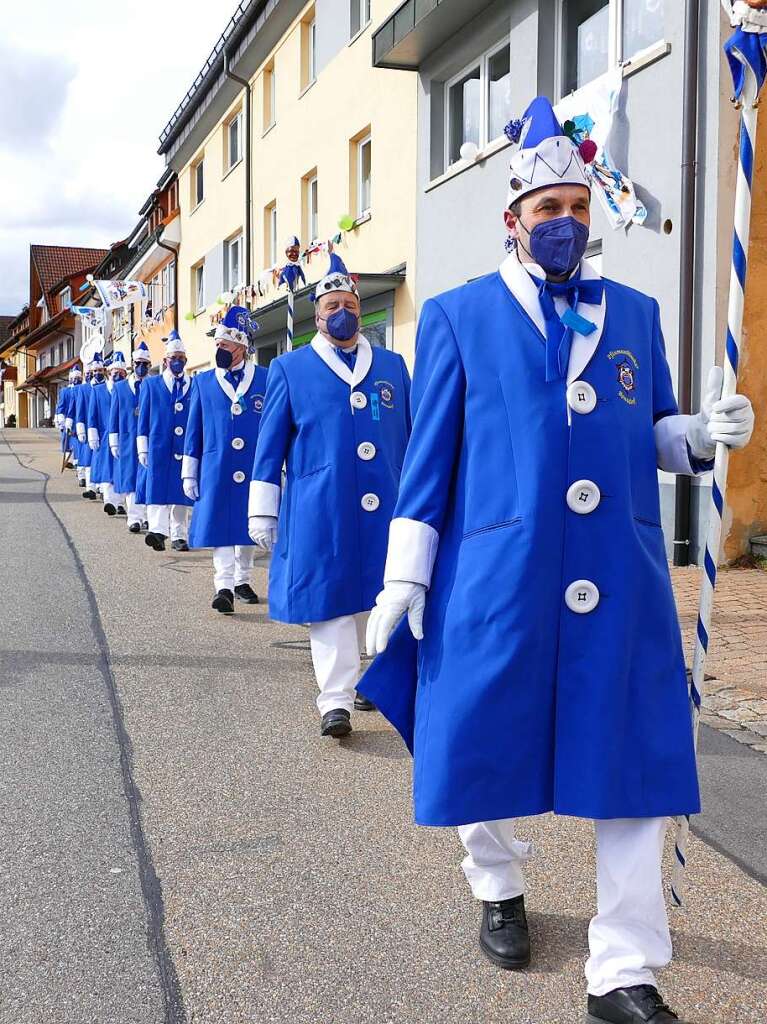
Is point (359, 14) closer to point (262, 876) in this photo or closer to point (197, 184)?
point (197, 184)

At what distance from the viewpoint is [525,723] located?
2.65 m

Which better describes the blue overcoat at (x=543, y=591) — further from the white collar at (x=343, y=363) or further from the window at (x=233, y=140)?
the window at (x=233, y=140)

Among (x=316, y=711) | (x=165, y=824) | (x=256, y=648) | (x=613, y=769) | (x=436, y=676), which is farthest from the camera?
(x=256, y=648)

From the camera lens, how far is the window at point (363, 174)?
17578 mm

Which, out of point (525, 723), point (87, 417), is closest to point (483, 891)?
point (525, 723)

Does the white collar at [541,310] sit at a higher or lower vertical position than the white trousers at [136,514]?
higher

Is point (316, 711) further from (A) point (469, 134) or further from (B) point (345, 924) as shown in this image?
(A) point (469, 134)

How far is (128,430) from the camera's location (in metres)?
15.0

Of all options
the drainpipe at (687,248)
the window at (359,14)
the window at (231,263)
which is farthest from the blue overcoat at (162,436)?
the window at (231,263)

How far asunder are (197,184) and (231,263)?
452 centimetres

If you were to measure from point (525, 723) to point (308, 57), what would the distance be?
64.6ft

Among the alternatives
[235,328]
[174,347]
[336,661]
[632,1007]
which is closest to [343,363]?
[336,661]

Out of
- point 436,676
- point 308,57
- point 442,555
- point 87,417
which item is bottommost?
point 436,676

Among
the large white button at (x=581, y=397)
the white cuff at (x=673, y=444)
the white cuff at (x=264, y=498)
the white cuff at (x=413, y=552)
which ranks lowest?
the white cuff at (x=413, y=552)
